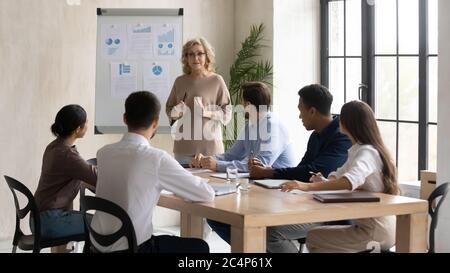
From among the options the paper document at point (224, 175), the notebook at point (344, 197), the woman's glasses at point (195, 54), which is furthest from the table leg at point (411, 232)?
the woman's glasses at point (195, 54)

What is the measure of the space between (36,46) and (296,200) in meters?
3.59

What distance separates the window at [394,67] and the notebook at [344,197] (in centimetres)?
253

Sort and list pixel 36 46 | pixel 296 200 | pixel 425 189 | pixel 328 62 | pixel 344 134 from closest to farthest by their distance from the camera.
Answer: pixel 296 200
pixel 344 134
pixel 425 189
pixel 36 46
pixel 328 62

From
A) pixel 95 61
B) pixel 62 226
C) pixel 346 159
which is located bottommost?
pixel 62 226

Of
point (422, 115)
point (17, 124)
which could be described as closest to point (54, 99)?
point (17, 124)

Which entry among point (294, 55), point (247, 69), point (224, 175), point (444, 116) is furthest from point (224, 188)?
point (294, 55)

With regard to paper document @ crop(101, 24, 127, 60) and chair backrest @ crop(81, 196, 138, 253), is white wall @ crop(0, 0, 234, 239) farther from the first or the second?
chair backrest @ crop(81, 196, 138, 253)

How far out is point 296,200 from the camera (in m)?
3.74

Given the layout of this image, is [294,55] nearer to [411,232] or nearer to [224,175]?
[224,175]

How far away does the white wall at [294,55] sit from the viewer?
279 inches

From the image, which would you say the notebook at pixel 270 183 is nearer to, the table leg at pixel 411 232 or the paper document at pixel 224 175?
the paper document at pixel 224 175

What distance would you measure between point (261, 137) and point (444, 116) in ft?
4.75

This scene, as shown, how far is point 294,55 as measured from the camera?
7176 mm
